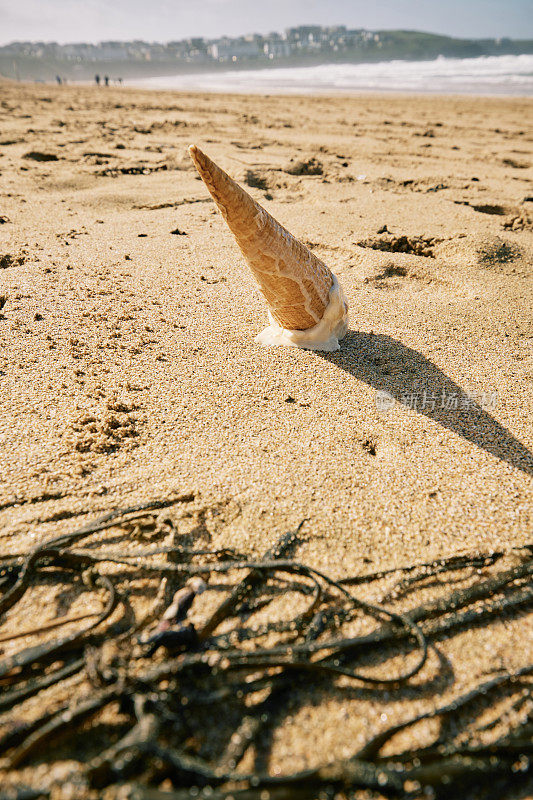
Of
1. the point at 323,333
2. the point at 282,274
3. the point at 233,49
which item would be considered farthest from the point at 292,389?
the point at 233,49

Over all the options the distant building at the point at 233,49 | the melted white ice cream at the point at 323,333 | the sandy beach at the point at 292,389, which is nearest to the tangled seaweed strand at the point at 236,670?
the sandy beach at the point at 292,389

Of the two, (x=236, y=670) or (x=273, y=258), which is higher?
(x=273, y=258)

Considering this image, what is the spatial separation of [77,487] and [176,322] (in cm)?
117

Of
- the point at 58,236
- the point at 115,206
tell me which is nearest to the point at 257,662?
the point at 58,236

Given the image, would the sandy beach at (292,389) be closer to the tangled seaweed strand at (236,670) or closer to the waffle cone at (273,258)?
the tangled seaweed strand at (236,670)

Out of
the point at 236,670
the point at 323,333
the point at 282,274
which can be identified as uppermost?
the point at 282,274

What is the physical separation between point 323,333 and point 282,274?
1.37ft

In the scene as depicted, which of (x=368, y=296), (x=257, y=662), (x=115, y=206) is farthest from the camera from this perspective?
(x=115, y=206)

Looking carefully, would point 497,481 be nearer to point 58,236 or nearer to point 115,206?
point 58,236

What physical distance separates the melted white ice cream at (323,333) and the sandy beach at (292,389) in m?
0.06

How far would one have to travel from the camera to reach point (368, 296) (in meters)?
2.68

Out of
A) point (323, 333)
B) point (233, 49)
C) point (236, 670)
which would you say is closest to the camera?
point (236, 670)

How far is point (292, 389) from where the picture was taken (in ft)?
6.48

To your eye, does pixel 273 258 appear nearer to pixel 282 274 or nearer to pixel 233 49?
pixel 282 274
